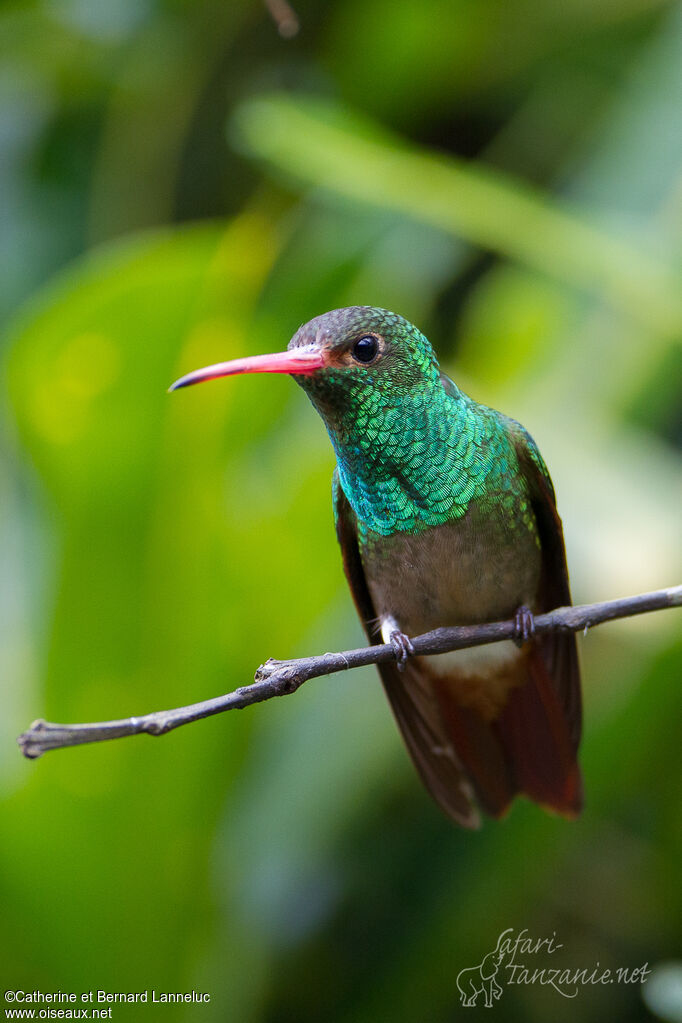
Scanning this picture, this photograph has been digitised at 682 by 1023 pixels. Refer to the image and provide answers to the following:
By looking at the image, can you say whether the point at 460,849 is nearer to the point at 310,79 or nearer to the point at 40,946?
the point at 40,946

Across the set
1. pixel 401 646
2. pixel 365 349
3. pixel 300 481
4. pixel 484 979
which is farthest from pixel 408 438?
pixel 484 979

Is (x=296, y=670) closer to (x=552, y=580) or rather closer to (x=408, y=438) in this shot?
(x=408, y=438)

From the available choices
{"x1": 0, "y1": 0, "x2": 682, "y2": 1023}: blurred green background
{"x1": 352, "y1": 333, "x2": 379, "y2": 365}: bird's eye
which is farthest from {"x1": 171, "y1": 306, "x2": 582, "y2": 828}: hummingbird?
{"x1": 0, "y1": 0, "x2": 682, "y2": 1023}: blurred green background

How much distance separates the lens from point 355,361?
1.63 meters

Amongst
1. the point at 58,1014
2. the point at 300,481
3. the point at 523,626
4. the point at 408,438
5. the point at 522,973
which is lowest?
the point at 522,973

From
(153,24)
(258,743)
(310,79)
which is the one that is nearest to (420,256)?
(310,79)

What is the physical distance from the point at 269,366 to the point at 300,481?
3.32 feet

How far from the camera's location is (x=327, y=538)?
2422 mm

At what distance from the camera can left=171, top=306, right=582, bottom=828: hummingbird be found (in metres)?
1.67

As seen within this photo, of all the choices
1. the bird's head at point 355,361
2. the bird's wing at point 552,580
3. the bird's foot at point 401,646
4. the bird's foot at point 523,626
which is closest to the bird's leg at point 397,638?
the bird's foot at point 401,646

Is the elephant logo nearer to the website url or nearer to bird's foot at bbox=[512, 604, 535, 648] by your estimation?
the website url

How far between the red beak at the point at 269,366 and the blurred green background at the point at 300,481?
794mm

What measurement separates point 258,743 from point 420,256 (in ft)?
5.77

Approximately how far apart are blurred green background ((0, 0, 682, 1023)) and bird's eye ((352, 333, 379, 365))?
2.41ft
